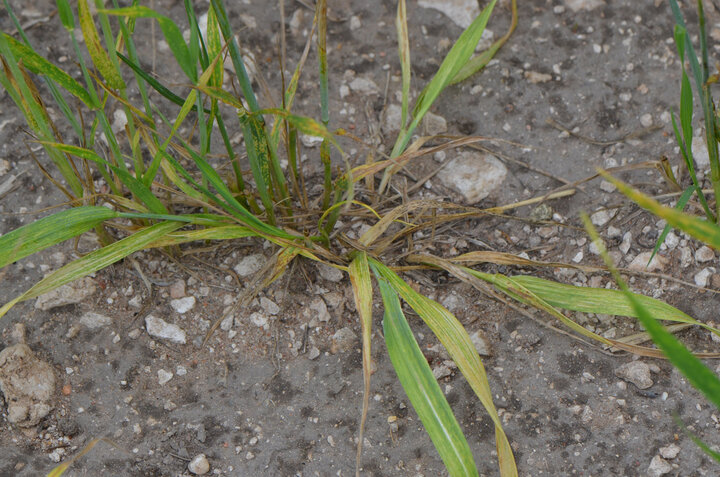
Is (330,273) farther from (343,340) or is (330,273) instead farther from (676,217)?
(676,217)

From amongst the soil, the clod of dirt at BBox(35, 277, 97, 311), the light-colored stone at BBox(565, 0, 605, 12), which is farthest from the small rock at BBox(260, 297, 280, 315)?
the light-colored stone at BBox(565, 0, 605, 12)

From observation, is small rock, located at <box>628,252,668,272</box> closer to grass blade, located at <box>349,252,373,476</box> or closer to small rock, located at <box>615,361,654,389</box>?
small rock, located at <box>615,361,654,389</box>

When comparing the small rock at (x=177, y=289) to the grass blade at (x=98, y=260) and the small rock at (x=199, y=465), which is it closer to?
the grass blade at (x=98, y=260)

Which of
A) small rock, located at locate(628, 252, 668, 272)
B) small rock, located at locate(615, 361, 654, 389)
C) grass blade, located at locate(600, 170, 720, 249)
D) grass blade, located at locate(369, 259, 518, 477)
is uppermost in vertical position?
grass blade, located at locate(600, 170, 720, 249)

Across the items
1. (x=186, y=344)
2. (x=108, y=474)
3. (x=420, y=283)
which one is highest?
(x=420, y=283)

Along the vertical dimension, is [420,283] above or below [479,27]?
below

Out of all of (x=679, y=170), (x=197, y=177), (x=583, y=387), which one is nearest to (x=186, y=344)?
(x=197, y=177)

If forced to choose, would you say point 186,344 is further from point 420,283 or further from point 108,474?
point 420,283
